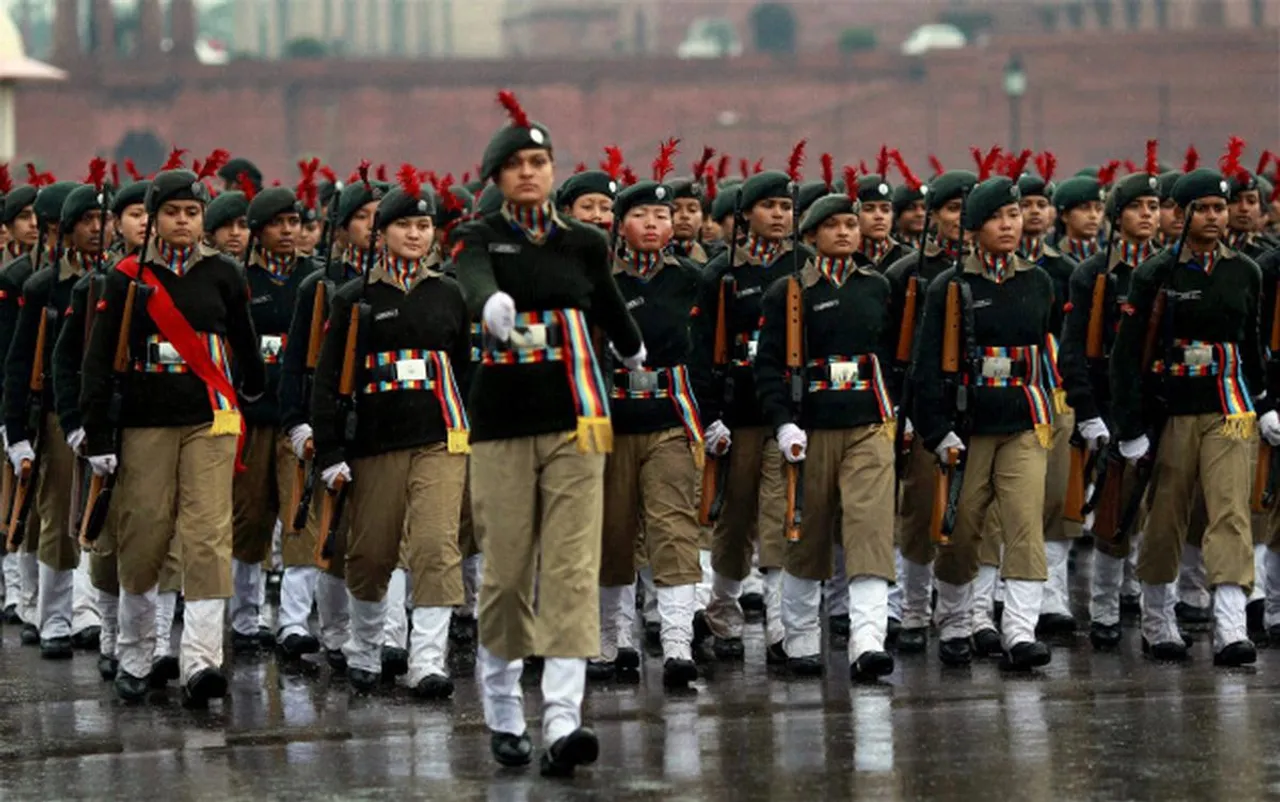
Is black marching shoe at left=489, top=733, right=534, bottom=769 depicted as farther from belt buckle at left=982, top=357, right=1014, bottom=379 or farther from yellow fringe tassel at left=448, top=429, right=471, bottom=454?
belt buckle at left=982, top=357, right=1014, bottom=379

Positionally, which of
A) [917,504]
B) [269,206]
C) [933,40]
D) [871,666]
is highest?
[933,40]

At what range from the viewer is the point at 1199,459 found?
12688 millimetres

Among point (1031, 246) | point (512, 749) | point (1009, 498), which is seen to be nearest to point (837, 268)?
point (1009, 498)

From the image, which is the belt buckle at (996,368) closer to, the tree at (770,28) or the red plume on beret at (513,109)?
the red plume on beret at (513,109)

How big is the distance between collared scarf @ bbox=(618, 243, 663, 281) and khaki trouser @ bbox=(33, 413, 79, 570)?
9.51 ft

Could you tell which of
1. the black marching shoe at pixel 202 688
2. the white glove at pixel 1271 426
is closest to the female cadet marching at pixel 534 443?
the black marching shoe at pixel 202 688

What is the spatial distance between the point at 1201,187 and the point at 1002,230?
2.67ft

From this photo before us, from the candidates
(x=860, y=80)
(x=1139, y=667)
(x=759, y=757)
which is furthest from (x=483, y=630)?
(x=860, y=80)

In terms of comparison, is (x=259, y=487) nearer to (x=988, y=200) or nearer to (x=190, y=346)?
(x=190, y=346)

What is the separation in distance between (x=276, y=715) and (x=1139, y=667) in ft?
11.3

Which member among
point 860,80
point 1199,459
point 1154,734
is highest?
point 860,80

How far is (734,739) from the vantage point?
10641 mm

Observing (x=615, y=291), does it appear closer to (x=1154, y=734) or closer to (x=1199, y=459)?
(x=1154, y=734)

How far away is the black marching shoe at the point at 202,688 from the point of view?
11805 millimetres
